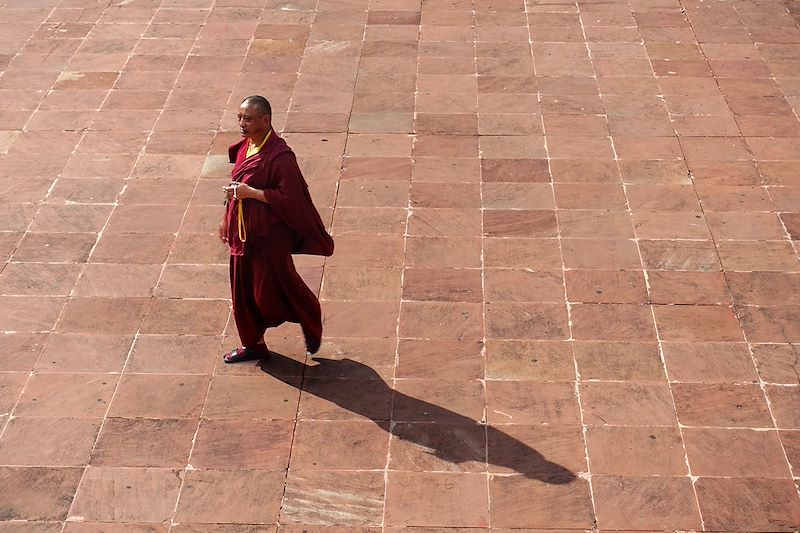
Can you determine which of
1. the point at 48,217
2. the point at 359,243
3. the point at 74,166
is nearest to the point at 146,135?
the point at 74,166

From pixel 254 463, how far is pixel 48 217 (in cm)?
320

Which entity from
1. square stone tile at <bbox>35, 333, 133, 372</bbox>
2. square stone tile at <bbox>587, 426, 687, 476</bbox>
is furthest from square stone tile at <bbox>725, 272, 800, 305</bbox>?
square stone tile at <bbox>35, 333, 133, 372</bbox>

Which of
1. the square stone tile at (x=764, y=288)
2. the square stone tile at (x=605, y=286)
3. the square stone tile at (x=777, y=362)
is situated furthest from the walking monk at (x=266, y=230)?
the square stone tile at (x=764, y=288)

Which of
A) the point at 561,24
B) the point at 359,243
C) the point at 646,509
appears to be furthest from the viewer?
the point at 561,24

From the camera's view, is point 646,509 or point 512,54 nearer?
point 646,509

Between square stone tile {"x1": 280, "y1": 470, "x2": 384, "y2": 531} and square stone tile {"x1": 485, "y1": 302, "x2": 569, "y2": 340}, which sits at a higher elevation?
square stone tile {"x1": 485, "y1": 302, "x2": 569, "y2": 340}

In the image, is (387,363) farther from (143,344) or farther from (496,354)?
(143,344)

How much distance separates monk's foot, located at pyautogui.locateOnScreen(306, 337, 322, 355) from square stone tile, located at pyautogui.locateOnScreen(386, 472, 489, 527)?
1148 mm

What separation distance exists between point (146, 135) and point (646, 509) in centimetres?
549

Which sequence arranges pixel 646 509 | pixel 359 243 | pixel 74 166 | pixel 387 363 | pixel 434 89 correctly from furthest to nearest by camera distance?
pixel 434 89 → pixel 74 166 → pixel 359 243 → pixel 387 363 → pixel 646 509

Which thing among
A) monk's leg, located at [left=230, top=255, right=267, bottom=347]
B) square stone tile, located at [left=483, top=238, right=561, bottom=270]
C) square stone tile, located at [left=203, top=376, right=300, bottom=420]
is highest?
monk's leg, located at [left=230, top=255, right=267, bottom=347]

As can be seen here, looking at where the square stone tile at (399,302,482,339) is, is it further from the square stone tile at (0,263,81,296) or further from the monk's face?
the square stone tile at (0,263,81,296)

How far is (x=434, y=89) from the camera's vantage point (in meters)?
10.2

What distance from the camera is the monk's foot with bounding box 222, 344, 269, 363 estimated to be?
7113 mm
